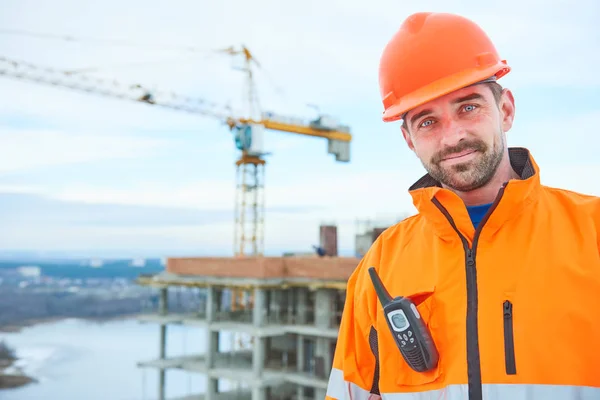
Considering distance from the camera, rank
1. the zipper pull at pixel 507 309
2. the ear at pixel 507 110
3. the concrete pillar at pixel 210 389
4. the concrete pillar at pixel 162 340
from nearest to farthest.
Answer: the zipper pull at pixel 507 309 → the ear at pixel 507 110 → the concrete pillar at pixel 210 389 → the concrete pillar at pixel 162 340

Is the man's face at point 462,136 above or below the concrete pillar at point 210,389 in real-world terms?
above

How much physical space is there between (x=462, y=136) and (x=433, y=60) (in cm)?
39

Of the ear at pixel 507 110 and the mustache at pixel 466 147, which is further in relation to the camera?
the ear at pixel 507 110

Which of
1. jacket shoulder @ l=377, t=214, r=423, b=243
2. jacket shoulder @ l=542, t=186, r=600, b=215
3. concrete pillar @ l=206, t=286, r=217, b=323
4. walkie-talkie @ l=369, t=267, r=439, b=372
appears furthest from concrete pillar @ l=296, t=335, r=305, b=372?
jacket shoulder @ l=542, t=186, r=600, b=215

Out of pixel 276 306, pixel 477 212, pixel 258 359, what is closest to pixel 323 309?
pixel 276 306

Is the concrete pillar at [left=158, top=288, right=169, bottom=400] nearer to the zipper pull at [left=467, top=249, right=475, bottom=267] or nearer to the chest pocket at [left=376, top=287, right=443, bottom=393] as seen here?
the chest pocket at [left=376, top=287, right=443, bottom=393]

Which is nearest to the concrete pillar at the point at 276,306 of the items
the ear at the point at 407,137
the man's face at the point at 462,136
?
the ear at the point at 407,137

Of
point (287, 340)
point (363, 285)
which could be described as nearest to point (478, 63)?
point (363, 285)

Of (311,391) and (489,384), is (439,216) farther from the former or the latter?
(311,391)

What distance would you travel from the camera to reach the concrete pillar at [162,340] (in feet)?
100

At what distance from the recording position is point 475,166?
2.06 meters

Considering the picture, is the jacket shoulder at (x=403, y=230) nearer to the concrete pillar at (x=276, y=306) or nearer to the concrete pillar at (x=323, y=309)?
the concrete pillar at (x=323, y=309)

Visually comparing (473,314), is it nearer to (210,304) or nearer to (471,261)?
(471,261)

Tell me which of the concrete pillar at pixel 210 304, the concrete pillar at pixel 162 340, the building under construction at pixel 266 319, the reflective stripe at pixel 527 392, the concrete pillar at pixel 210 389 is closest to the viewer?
the reflective stripe at pixel 527 392
